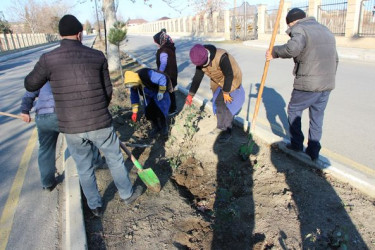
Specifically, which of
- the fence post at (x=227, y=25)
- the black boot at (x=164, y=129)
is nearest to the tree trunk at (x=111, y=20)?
the black boot at (x=164, y=129)

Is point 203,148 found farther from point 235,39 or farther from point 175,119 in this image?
point 235,39

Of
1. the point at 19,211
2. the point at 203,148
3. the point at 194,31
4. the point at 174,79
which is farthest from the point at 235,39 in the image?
the point at 19,211

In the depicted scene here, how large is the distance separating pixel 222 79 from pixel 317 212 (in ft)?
7.18

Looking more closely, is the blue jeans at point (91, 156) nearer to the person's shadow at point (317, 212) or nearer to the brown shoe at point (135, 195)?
the brown shoe at point (135, 195)

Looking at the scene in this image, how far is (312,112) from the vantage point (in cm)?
362

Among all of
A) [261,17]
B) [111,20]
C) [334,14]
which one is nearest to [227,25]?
[261,17]

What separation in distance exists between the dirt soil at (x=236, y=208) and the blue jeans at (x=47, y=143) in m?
0.61

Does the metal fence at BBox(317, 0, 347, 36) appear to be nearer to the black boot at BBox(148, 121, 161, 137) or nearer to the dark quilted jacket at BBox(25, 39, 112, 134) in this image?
the black boot at BBox(148, 121, 161, 137)

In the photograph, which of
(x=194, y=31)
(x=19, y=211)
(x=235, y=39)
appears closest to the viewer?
(x=19, y=211)

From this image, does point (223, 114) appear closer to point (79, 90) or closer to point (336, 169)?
point (336, 169)

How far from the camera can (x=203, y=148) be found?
14.7 feet

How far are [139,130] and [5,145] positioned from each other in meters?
2.41

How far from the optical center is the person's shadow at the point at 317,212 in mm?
2480

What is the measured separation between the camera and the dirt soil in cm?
266
